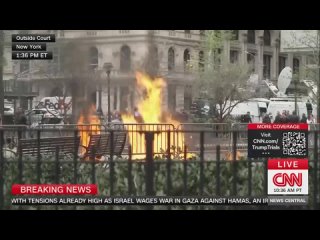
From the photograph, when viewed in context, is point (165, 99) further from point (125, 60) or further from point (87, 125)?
point (87, 125)

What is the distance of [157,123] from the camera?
8.65 metres

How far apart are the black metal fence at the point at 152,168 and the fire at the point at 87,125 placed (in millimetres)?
168

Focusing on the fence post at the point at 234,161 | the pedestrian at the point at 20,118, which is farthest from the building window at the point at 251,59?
the pedestrian at the point at 20,118

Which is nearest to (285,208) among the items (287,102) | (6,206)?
(287,102)

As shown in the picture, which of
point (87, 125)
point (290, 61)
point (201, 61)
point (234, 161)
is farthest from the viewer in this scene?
point (201, 61)

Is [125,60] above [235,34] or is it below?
below

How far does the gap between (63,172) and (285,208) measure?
8.58ft

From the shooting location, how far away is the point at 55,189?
8047mm

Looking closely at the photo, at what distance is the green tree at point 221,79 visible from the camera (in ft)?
28.5

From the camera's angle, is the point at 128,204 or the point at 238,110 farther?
the point at 238,110

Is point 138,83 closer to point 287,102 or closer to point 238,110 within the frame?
point 238,110

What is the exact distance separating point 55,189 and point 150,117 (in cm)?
154
